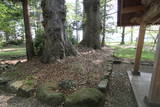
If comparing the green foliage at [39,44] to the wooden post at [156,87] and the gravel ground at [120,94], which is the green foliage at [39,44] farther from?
the wooden post at [156,87]

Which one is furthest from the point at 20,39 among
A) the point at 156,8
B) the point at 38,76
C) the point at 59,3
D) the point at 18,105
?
the point at 156,8

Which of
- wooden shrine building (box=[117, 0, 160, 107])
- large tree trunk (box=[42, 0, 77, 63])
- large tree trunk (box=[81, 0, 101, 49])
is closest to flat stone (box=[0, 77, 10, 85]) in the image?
large tree trunk (box=[42, 0, 77, 63])

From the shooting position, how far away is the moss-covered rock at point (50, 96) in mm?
3205

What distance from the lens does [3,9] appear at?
6418mm

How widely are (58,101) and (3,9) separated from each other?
17.8 ft

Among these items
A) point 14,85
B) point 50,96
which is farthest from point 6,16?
point 50,96

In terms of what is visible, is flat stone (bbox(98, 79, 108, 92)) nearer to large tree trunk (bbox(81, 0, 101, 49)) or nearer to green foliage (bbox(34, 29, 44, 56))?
green foliage (bbox(34, 29, 44, 56))

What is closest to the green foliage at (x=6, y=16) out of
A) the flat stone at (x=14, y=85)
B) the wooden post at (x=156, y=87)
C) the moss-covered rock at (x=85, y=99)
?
the flat stone at (x=14, y=85)

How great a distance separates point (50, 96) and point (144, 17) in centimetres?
368

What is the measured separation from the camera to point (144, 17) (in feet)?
14.6

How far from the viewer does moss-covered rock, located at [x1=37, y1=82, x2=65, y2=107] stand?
3205 millimetres

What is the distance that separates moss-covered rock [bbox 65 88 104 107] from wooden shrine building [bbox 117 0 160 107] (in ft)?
3.57

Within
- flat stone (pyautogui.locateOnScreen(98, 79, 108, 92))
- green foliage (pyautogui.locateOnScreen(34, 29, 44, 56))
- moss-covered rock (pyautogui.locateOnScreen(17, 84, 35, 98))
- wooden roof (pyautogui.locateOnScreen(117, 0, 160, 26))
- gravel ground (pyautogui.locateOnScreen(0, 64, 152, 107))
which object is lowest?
gravel ground (pyautogui.locateOnScreen(0, 64, 152, 107))

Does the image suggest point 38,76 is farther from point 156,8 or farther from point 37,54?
point 156,8
